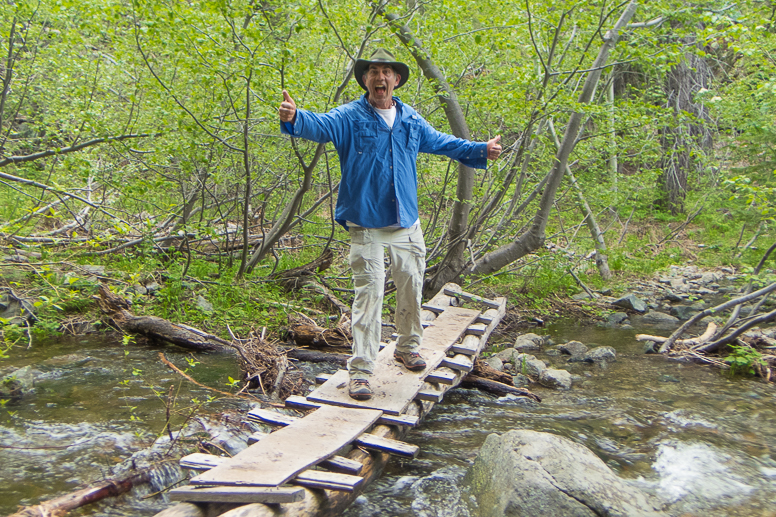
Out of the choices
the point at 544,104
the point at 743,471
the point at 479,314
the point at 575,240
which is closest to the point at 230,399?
the point at 479,314

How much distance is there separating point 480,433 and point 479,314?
2356mm

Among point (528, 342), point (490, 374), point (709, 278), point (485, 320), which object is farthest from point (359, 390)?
point (709, 278)

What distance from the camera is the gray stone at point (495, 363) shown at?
20.7ft

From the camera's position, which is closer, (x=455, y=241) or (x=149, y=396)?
(x=149, y=396)

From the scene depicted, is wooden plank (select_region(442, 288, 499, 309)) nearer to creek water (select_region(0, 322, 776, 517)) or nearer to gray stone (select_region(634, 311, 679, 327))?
creek water (select_region(0, 322, 776, 517))

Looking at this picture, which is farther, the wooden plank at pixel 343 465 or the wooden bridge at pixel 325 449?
the wooden plank at pixel 343 465

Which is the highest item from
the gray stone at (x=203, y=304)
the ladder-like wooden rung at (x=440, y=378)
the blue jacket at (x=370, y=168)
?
the blue jacket at (x=370, y=168)

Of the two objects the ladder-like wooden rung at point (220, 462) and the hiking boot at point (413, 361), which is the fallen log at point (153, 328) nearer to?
the hiking boot at point (413, 361)

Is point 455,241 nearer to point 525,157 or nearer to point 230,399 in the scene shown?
point 525,157

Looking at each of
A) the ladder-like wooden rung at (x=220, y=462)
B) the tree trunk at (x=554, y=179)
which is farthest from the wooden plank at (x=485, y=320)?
the ladder-like wooden rung at (x=220, y=462)

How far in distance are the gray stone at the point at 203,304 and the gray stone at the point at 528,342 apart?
377cm

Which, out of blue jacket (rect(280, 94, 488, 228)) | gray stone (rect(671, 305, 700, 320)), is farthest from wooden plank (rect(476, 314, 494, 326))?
gray stone (rect(671, 305, 700, 320))

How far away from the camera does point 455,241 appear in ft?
25.8

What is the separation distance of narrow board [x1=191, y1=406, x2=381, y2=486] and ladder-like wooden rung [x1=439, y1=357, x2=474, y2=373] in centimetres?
135
